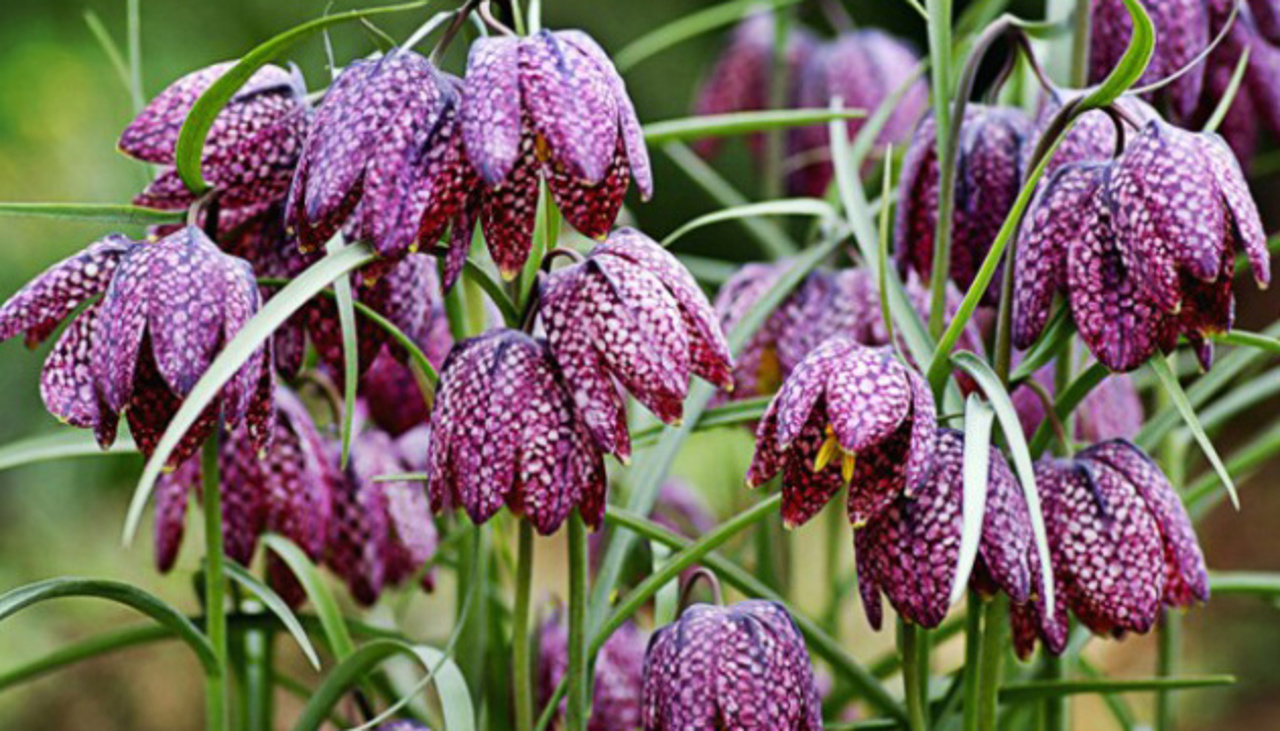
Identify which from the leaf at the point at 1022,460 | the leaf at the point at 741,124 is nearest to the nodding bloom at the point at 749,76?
the leaf at the point at 741,124

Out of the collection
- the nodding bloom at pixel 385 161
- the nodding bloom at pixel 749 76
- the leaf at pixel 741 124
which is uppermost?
the nodding bloom at pixel 385 161

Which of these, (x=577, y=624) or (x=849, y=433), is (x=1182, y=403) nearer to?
(x=849, y=433)

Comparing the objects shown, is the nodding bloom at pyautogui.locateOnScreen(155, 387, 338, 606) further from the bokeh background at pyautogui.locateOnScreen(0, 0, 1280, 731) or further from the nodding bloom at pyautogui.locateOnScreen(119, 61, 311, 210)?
the bokeh background at pyautogui.locateOnScreen(0, 0, 1280, 731)

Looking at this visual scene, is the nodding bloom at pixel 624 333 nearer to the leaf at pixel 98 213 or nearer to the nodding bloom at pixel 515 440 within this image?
the nodding bloom at pixel 515 440

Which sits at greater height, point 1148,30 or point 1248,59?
point 1148,30

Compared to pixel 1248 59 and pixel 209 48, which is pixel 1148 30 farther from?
pixel 209 48

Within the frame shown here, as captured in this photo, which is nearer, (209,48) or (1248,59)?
(1248,59)

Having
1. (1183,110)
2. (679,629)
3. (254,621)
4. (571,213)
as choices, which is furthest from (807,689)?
(1183,110)
